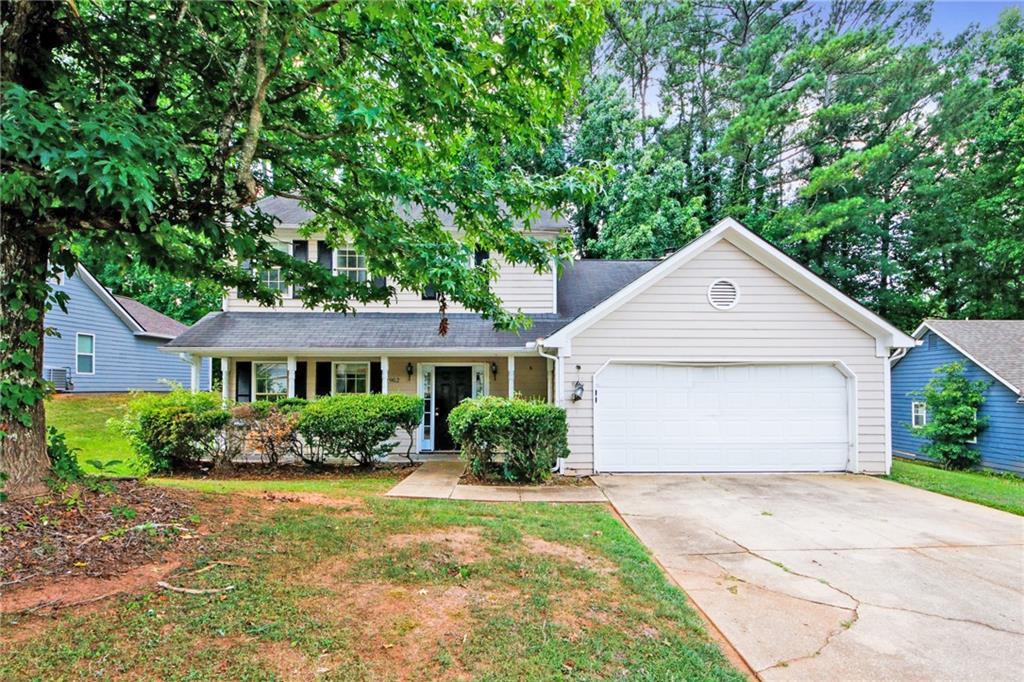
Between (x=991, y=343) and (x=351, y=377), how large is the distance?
1742cm

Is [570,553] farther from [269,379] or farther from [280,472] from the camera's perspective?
[269,379]

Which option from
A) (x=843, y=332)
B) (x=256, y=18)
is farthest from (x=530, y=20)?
(x=843, y=332)

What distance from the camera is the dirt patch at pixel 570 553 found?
420cm

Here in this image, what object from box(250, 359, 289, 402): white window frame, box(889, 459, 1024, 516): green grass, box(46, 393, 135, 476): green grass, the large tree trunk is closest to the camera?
the large tree trunk

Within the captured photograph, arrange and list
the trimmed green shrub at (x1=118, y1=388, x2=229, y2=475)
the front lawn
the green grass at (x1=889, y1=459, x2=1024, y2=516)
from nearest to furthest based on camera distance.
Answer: the front lawn → the green grass at (x1=889, y1=459, x2=1024, y2=516) → the trimmed green shrub at (x1=118, y1=388, x2=229, y2=475)

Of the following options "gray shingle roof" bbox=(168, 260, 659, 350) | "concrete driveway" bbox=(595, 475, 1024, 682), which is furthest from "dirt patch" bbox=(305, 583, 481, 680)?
"gray shingle roof" bbox=(168, 260, 659, 350)

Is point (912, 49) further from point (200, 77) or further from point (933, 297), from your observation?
point (200, 77)

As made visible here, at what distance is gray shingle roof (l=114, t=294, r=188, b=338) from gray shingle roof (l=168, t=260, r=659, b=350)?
33.7 feet

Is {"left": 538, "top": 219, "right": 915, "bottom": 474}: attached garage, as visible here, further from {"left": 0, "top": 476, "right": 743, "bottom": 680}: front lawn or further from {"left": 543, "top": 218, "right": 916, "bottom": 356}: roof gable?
{"left": 0, "top": 476, "right": 743, "bottom": 680}: front lawn

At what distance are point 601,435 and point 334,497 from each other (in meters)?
4.71

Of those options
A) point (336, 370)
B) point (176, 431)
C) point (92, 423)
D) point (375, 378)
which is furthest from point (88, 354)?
point (375, 378)

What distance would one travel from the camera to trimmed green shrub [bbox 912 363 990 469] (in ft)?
42.4

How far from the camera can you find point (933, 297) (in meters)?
21.0

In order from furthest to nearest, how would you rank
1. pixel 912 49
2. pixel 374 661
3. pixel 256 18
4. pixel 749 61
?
pixel 749 61
pixel 912 49
pixel 256 18
pixel 374 661
